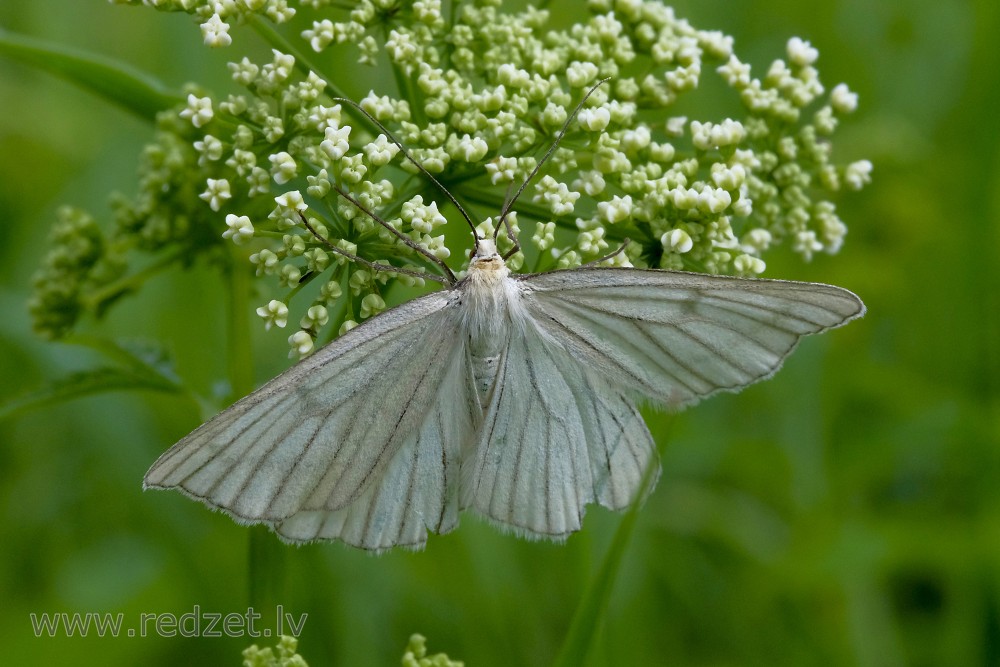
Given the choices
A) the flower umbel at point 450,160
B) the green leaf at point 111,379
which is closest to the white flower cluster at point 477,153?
the flower umbel at point 450,160

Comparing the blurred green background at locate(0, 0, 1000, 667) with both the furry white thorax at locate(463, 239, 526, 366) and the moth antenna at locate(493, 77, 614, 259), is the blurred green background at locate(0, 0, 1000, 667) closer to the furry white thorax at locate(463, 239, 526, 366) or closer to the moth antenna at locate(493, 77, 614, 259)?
the furry white thorax at locate(463, 239, 526, 366)

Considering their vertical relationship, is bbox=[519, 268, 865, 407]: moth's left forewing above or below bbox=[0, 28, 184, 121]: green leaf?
below

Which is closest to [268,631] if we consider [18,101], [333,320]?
[333,320]

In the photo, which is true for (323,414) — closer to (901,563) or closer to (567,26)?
(901,563)

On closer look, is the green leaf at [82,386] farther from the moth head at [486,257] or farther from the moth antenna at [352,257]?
the moth head at [486,257]

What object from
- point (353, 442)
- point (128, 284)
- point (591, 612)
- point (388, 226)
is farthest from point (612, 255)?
point (128, 284)

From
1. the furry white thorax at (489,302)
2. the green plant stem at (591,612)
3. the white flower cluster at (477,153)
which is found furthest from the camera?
the furry white thorax at (489,302)

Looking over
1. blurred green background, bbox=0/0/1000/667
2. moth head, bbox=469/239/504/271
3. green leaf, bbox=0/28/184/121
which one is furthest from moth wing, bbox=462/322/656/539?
green leaf, bbox=0/28/184/121
